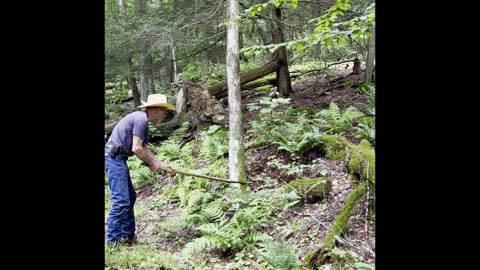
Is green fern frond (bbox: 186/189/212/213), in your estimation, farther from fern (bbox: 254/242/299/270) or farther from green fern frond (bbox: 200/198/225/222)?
fern (bbox: 254/242/299/270)


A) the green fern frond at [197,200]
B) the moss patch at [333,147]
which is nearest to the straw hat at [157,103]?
the green fern frond at [197,200]

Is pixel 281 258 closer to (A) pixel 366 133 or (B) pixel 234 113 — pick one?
(B) pixel 234 113

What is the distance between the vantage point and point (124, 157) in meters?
5.60

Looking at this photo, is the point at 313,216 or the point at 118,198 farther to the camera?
the point at 313,216

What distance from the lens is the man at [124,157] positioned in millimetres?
5410

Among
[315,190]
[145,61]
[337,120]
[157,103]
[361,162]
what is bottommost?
[315,190]

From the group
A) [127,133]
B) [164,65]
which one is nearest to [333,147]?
[127,133]

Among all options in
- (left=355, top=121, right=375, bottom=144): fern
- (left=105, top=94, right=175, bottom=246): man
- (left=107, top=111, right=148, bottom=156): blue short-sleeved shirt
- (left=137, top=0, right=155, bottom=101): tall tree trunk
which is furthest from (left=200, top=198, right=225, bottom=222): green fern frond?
(left=137, top=0, right=155, bottom=101): tall tree trunk

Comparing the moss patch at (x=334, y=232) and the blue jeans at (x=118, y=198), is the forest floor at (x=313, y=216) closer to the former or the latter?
the moss patch at (x=334, y=232)

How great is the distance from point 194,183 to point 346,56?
492 inches
